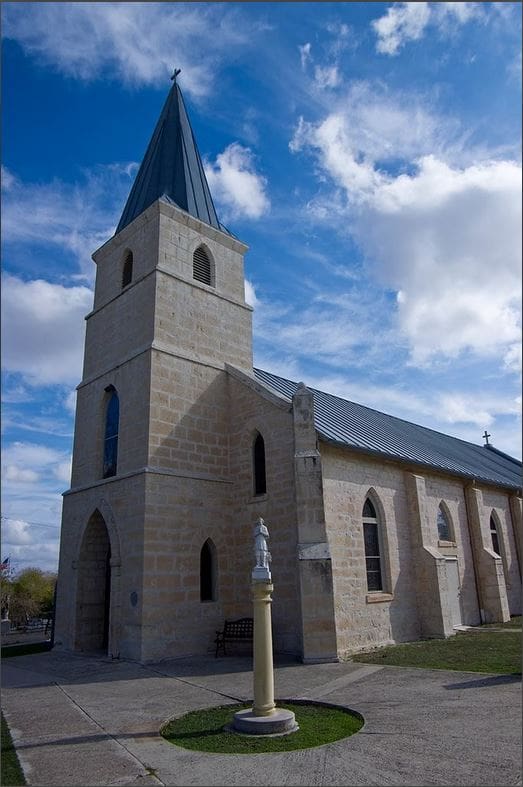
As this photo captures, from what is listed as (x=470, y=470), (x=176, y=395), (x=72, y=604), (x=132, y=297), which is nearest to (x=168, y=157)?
(x=132, y=297)

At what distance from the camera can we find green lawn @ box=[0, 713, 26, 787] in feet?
18.6

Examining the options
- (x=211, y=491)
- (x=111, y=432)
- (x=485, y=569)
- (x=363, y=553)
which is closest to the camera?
(x=363, y=553)

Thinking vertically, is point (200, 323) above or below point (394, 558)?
above

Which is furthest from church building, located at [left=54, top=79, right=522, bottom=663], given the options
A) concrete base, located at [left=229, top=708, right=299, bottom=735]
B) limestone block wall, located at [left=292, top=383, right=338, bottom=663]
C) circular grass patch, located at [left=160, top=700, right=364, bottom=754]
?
concrete base, located at [left=229, top=708, right=299, bottom=735]

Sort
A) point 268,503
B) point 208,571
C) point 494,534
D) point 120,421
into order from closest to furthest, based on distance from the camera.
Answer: point 268,503
point 208,571
point 120,421
point 494,534

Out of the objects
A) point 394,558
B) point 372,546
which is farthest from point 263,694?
point 394,558

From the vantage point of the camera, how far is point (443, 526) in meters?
20.6

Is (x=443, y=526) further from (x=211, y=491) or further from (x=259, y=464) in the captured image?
(x=211, y=491)

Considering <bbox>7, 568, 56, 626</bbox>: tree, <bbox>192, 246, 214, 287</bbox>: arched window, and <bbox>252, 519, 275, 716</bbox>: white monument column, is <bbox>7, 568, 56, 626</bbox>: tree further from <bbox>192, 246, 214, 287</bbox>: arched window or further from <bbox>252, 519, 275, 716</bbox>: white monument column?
<bbox>252, 519, 275, 716</bbox>: white monument column

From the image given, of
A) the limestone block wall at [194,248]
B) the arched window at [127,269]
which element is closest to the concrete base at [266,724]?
the limestone block wall at [194,248]

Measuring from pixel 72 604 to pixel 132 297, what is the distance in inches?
385

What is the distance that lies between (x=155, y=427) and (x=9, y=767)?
33.2 feet

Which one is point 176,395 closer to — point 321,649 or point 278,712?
point 321,649

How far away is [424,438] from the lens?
27094 mm
